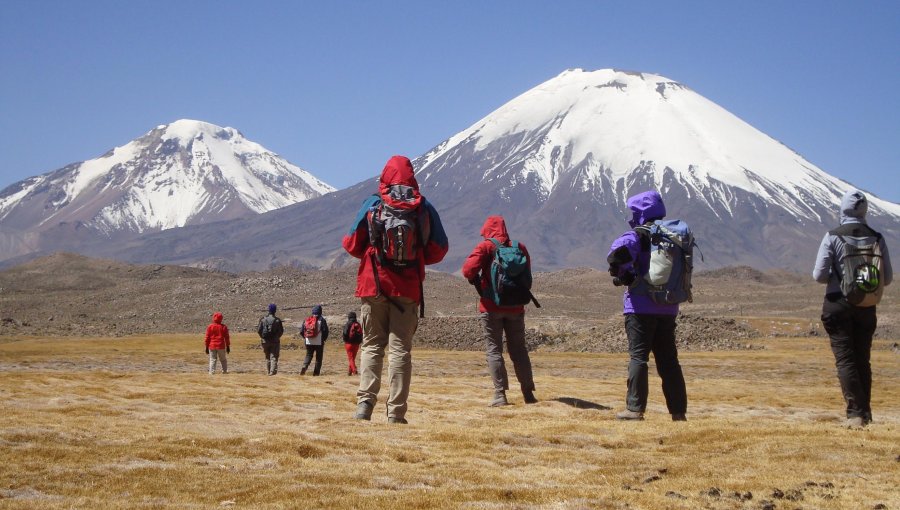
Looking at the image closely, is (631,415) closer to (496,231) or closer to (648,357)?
(648,357)

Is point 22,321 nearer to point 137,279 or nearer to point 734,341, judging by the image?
point 137,279

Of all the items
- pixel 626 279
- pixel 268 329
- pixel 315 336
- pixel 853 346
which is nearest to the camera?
pixel 853 346

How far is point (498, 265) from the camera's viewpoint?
1181 centimetres

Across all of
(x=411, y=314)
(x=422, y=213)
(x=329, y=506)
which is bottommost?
(x=329, y=506)

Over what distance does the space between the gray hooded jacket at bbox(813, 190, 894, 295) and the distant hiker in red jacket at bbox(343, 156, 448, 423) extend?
3364 millimetres

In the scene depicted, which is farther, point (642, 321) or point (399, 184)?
point (642, 321)

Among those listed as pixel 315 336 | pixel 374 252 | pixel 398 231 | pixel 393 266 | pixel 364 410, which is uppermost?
pixel 398 231

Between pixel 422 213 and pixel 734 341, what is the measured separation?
3416cm

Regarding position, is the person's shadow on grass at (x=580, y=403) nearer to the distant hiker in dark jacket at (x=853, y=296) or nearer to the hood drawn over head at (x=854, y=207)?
the distant hiker in dark jacket at (x=853, y=296)

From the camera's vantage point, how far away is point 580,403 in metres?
12.2

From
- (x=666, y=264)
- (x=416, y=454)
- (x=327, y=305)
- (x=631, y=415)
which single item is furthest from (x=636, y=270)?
(x=327, y=305)

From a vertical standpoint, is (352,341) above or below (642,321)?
below

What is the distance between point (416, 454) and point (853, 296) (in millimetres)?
4171

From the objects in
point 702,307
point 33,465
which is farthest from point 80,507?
point 702,307
